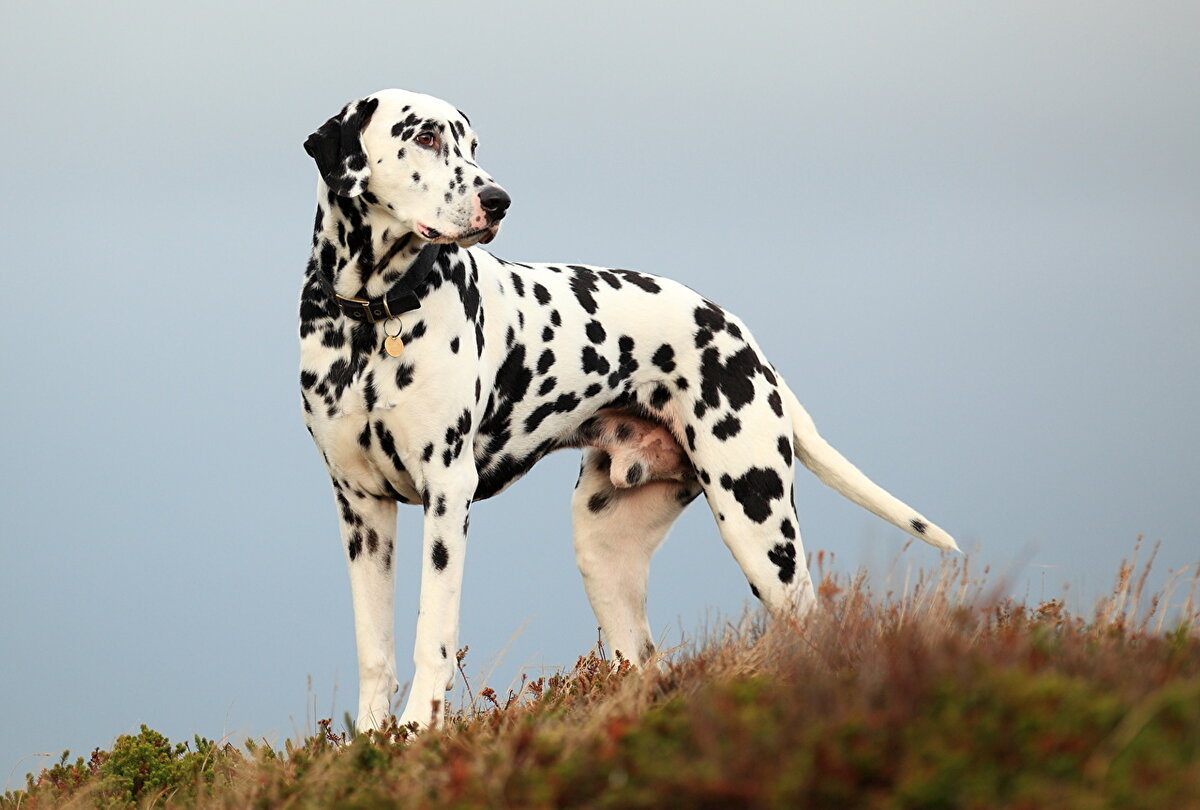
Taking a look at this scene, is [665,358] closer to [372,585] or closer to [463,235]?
A: [463,235]

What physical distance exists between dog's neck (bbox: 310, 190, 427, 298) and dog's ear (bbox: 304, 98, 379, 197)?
0.16 meters

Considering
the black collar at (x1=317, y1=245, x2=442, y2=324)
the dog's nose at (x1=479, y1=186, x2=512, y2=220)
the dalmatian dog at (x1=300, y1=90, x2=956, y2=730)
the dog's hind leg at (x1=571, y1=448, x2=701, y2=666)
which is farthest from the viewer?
the dog's hind leg at (x1=571, y1=448, x2=701, y2=666)

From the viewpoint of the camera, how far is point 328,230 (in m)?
6.07

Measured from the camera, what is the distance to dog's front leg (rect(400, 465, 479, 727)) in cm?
585

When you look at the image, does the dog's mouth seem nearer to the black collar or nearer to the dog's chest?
the black collar

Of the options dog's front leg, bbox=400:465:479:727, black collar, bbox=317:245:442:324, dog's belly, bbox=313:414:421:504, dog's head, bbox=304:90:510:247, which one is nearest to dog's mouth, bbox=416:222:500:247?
dog's head, bbox=304:90:510:247

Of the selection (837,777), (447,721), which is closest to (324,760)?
(447,721)

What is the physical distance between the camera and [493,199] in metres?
5.59

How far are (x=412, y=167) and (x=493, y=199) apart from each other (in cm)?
43

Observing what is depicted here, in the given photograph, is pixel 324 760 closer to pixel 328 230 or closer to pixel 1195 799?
pixel 328 230

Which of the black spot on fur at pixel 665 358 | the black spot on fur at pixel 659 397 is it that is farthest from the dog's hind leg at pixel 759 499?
the black spot on fur at pixel 665 358

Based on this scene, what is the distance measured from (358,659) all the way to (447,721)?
0.82 metres

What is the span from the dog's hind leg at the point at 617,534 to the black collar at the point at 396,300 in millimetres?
1980

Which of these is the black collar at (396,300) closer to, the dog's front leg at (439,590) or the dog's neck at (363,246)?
the dog's neck at (363,246)
